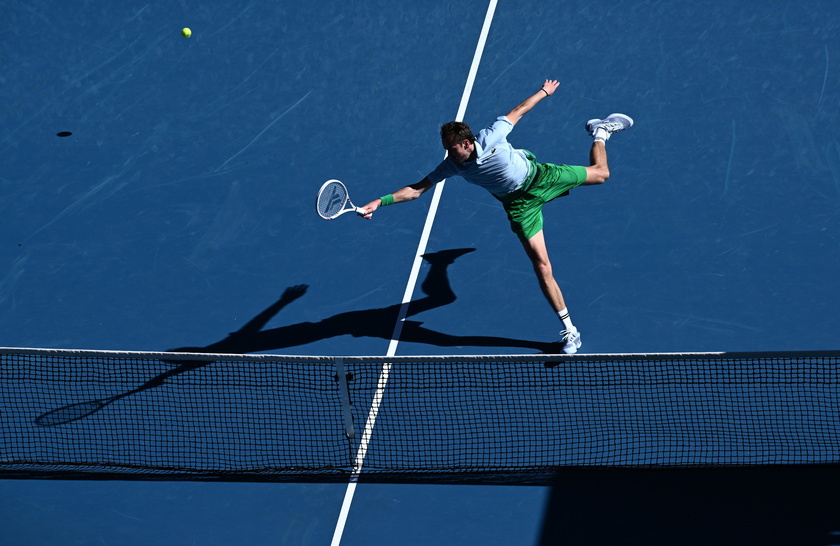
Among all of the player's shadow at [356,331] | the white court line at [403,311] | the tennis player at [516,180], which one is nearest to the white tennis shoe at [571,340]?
the tennis player at [516,180]

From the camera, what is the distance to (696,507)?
8125 millimetres

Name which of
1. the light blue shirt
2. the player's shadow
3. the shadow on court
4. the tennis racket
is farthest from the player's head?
the shadow on court

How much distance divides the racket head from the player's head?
1001mm

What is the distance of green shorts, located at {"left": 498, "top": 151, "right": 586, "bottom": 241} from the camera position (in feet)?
30.7

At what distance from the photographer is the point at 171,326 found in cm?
1042

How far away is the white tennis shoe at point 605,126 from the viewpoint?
33.5 ft

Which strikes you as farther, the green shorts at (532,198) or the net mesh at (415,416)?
the green shorts at (532,198)

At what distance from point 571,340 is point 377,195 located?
9.80 ft

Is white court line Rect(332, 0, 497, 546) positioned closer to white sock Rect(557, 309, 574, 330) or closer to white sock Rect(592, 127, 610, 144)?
white sock Rect(557, 309, 574, 330)

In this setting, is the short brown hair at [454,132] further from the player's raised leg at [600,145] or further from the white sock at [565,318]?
the white sock at [565,318]

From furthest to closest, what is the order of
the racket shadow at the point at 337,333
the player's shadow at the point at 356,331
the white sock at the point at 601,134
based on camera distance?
1. the white sock at the point at 601,134
2. the player's shadow at the point at 356,331
3. the racket shadow at the point at 337,333

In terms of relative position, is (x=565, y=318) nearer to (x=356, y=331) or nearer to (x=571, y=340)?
(x=571, y=340)

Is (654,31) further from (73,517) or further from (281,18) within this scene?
(73,517)

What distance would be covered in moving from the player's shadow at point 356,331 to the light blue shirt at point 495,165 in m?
1.37
